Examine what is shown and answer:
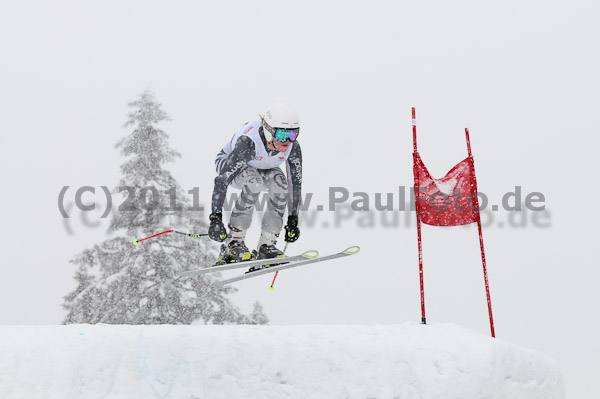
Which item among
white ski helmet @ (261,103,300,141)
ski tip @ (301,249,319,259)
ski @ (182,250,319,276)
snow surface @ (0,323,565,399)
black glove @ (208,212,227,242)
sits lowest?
snow surface @ (0,323,565,399)

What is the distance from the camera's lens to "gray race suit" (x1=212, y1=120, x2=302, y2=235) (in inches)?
345

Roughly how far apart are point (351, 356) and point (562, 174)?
164 metres

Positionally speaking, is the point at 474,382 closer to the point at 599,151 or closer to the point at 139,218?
the point at 139,218

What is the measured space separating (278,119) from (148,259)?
9.10 metres

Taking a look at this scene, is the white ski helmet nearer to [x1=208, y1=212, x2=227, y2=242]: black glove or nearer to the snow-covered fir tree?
[x1=208, y1=212, x2=227, y2=242]: black glove

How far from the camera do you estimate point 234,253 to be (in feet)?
30.4

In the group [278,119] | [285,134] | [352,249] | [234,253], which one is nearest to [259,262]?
[234,253]

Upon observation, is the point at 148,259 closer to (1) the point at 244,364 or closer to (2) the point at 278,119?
(2) the point at 278,119

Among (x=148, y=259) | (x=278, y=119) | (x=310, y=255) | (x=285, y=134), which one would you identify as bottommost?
(x=148, y=259)

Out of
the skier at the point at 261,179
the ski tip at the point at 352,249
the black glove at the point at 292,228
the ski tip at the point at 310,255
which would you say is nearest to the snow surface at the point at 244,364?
the ski tip at the point at 352,249

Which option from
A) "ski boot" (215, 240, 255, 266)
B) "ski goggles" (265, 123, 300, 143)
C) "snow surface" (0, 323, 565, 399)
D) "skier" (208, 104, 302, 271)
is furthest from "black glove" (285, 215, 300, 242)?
"snow surface" (0, 323, 565, 399)

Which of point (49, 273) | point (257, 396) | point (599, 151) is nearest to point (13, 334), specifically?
point (257, 396)

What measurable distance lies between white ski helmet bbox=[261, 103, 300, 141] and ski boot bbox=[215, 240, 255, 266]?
147 centimetres

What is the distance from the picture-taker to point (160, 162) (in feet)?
57.9
